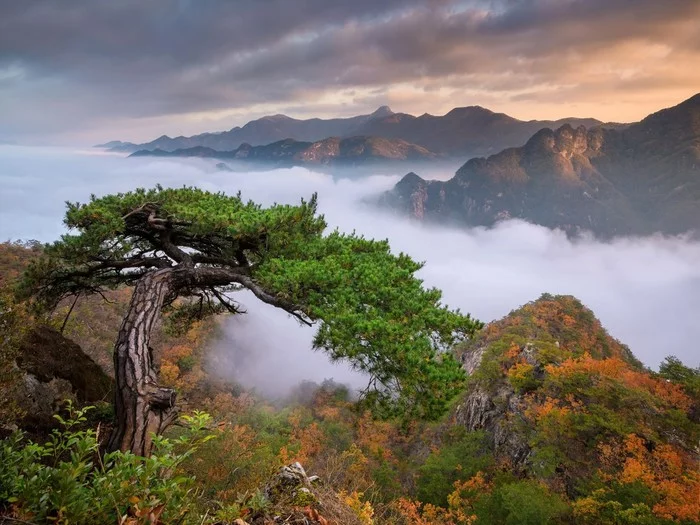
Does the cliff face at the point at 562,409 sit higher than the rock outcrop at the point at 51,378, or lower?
lower

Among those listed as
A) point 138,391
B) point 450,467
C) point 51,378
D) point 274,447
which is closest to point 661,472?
point 450,467

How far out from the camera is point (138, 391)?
18.1ft

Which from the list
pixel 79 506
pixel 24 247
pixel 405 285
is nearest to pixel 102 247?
pixel 405 285

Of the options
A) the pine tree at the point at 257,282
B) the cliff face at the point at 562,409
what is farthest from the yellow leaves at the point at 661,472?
the pine tree at the point at 257,282

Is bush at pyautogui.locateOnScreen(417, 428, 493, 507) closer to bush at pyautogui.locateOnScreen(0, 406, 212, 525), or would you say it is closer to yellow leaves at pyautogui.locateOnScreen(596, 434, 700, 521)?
yellow leaves at pyautogui.locateOnScreen(596, 434, 700, 521)

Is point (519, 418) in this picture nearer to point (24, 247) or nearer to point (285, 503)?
point (285, 503)

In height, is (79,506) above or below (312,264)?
below

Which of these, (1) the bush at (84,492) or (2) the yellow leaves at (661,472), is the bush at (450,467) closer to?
(2) the yellow leaves at (661,472)

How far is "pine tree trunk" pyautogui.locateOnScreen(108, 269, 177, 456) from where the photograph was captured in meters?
5.20

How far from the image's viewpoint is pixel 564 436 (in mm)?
26703

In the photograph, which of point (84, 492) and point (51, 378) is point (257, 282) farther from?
point (84, 492)

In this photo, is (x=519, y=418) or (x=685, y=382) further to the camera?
(x=519, y=418)

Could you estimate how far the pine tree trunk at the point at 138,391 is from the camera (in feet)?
17.1

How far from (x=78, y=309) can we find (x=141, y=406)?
2886cm
